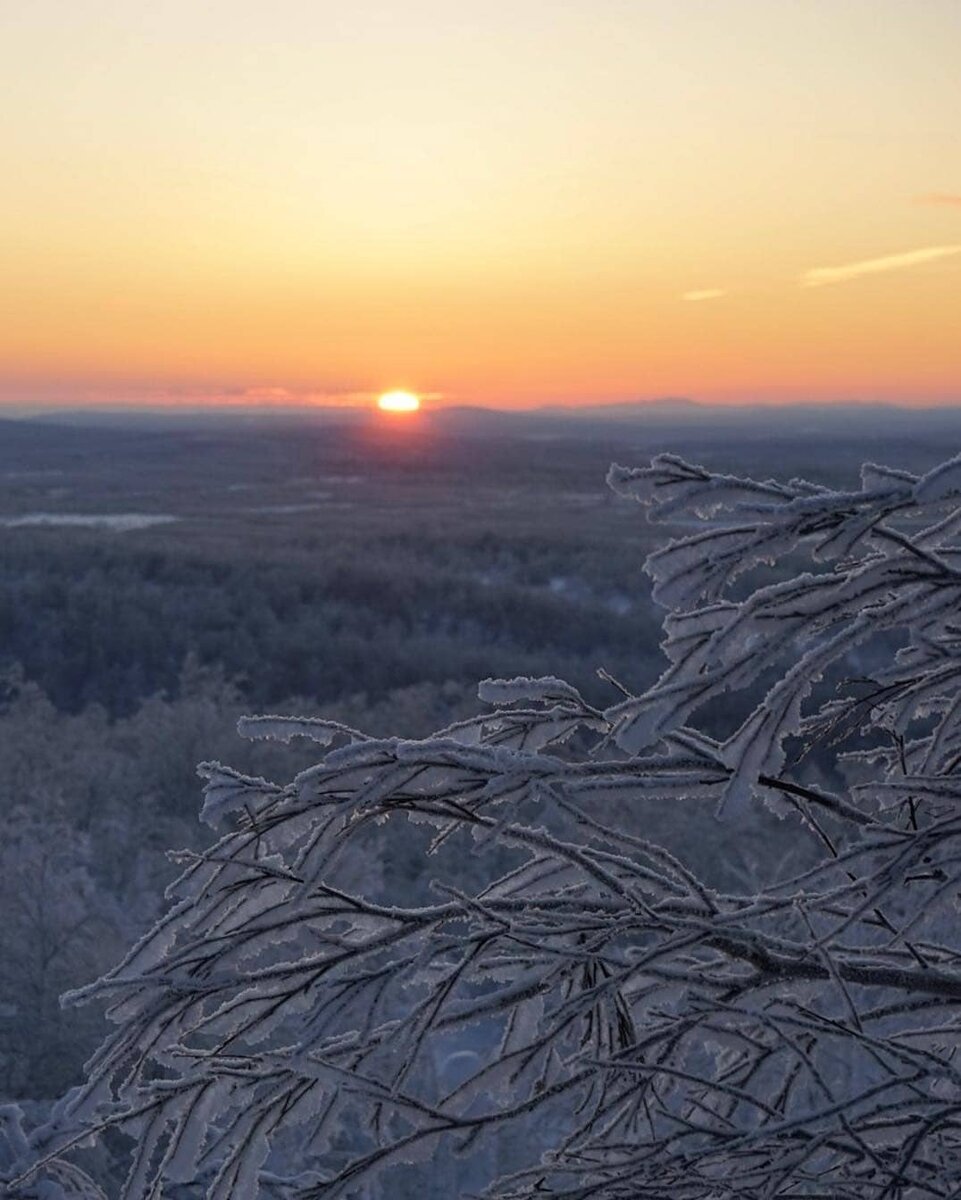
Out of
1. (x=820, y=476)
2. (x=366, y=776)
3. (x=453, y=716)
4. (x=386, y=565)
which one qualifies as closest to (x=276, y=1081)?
(x=366, y=776)

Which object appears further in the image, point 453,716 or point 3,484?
point 3,484

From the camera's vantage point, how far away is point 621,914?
224cm

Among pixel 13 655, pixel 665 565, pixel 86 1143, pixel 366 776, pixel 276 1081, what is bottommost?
pixel 13 655

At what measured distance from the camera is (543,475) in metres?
103

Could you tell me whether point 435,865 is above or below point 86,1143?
below

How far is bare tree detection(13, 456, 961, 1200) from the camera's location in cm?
185

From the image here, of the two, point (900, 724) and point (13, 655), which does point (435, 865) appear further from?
point (13, 655)

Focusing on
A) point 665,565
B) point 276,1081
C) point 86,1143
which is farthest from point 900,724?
point 86,1143

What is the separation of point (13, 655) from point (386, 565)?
14458 millimetres

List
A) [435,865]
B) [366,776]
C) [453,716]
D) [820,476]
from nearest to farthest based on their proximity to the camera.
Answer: [366,776] → [435,865] → [453,716] → [820,476]

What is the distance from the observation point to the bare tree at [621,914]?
6.06ft

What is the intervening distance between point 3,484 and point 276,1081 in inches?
3545

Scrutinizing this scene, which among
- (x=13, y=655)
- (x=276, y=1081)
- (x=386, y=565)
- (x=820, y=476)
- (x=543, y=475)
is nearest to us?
(x=276, y=1081)

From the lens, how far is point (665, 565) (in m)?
2.01
